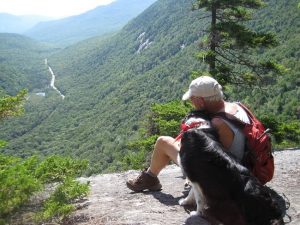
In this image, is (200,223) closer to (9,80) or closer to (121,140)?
(121,140)

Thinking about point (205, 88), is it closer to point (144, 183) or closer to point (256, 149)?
point (256, 149)

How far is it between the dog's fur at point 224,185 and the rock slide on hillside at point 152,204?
2.01 ft

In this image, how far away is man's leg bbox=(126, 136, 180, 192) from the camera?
15.7 ft

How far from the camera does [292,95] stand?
6706 cm

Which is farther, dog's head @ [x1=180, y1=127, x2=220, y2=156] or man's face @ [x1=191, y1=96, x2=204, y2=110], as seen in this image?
man's face @ [x1=191, y1=96, x2=204, y2=110]

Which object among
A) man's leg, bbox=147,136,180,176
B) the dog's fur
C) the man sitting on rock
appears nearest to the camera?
the dog's fur

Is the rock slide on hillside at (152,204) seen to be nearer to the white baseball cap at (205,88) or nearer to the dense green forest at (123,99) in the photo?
the white baseball cap at (205,88)

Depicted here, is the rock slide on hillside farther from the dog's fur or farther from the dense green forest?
the dense green forest

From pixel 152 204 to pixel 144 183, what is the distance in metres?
0.43

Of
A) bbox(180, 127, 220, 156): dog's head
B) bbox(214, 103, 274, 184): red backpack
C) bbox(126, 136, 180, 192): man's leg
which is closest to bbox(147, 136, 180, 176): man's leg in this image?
bbox(126, 136, 180, 192): man's leg

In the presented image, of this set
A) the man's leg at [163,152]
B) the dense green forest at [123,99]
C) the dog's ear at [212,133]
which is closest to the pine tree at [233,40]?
the man's leg at [163,152]

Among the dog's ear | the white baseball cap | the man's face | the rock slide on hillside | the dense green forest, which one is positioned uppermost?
the white baseball cap

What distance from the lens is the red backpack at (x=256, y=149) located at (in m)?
4.11

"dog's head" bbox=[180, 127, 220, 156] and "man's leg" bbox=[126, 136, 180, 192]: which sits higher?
"dog's head" bbox=[180, 127, 220, 156]
